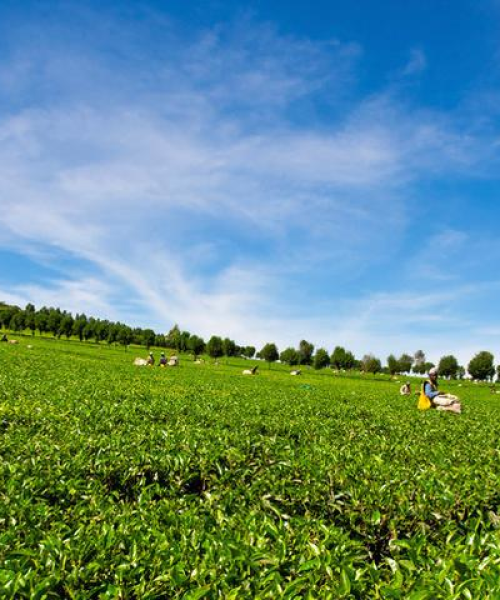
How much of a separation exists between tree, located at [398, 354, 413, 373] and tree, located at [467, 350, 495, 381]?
20396 mm

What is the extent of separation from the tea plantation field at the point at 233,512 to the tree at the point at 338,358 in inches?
5349

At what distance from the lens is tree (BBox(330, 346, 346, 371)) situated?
142750 millimetres

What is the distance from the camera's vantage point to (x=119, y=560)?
338 centimetres

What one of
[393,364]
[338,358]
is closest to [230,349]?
[338,358]

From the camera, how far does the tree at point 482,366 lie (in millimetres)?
131738

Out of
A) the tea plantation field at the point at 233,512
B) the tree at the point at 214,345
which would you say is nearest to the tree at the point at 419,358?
the tree at the point at 214,345

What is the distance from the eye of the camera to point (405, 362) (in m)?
149

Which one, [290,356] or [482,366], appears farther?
[290,356]

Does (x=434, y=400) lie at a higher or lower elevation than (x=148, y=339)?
lower

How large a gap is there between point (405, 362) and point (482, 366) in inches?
993

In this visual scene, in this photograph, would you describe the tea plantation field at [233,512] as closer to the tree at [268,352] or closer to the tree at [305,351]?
the tree at [268,352]

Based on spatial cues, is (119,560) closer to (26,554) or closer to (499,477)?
(26,554)

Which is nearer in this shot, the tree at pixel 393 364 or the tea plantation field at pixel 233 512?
the tea plantation field at pixel 233 512

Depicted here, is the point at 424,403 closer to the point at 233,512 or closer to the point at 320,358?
the point at 233,512
